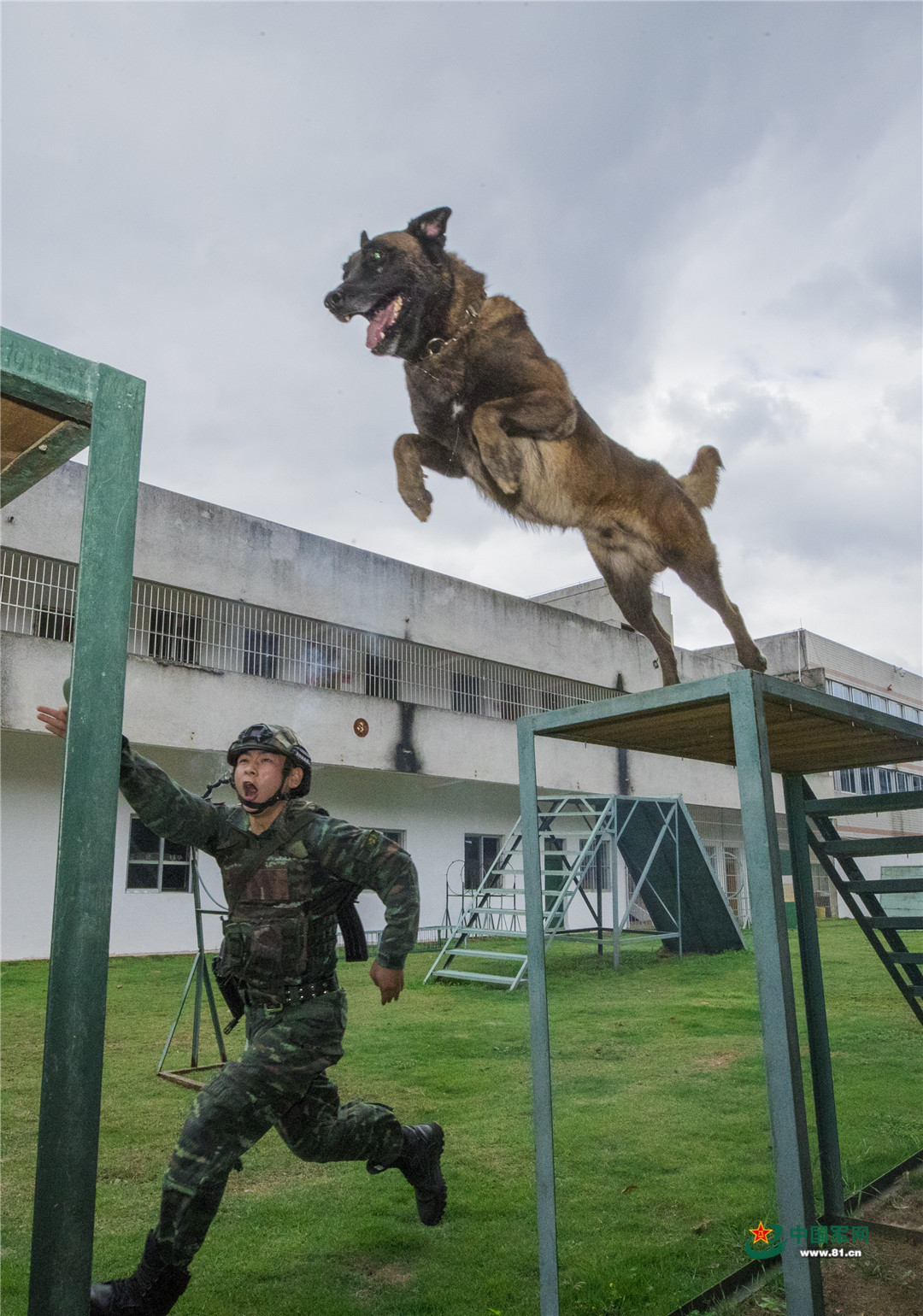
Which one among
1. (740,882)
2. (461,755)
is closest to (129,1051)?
(461,755)

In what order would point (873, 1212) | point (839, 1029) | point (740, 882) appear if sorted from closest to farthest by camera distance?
point (873, 1212) < point (839, 1029) < point (740, 882)

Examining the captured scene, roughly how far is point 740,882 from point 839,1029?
12125 millimetres

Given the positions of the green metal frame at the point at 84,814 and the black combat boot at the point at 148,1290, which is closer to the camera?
the green metal frame at the point at 84,814

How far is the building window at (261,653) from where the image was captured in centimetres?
1138

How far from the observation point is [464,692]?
13234 millimetres

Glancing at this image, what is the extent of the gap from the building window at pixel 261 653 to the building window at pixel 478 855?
565cm

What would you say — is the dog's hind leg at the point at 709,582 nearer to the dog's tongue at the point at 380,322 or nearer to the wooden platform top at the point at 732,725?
the wooden platform top at the point at 732,725

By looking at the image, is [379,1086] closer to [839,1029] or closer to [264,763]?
[264,763]

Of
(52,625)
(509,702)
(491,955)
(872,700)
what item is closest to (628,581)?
(491,955)

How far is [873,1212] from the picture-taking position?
11.5 ft

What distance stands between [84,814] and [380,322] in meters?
3.88

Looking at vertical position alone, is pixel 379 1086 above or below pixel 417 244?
below

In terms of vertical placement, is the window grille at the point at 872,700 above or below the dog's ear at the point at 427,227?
above


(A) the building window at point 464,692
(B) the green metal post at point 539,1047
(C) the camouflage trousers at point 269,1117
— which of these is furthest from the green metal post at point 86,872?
(A) the building window at point 464,692
